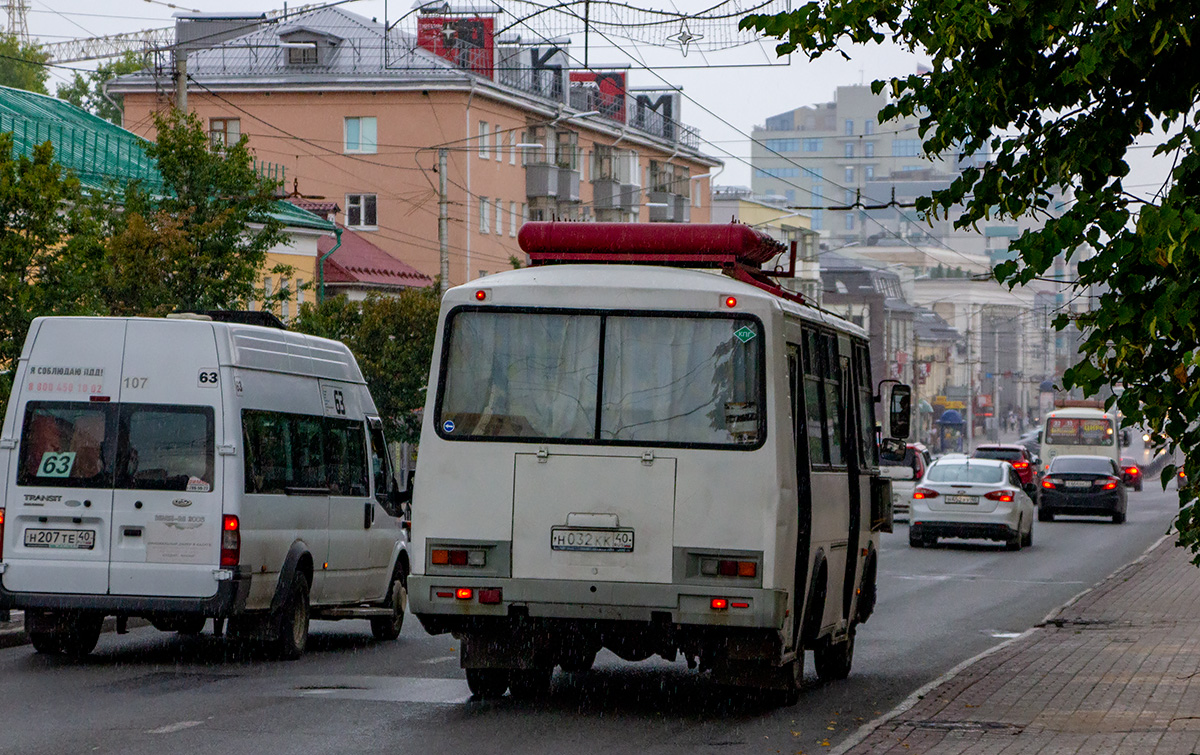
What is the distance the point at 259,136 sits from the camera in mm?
64938

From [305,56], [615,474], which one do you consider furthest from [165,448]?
[305,56]

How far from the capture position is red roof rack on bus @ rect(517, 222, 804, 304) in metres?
11.8

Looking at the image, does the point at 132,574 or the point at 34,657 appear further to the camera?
the point at 34,657

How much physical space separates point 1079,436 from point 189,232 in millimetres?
45210

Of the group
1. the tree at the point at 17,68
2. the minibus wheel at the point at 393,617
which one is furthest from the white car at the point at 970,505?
the tree at the point at 17,68

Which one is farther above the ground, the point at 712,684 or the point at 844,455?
the point at 844,455

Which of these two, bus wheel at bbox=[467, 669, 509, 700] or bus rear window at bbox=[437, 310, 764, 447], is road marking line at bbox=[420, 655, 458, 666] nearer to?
bus wheel at bbox=[467, 669, 509, 700]

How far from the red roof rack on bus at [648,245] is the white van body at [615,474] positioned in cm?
36

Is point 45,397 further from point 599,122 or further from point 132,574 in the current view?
point 599,122

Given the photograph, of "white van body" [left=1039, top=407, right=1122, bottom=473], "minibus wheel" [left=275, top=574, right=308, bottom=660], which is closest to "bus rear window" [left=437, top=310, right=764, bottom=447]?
"minibus wheel" [left=275, top=574, right=308, bottom=660]

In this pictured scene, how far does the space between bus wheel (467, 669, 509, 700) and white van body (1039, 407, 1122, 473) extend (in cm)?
5386

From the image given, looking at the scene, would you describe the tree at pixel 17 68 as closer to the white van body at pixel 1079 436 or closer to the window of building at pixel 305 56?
the window of building at pixel 305 56

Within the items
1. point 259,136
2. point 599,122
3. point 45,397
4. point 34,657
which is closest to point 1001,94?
point 45,397

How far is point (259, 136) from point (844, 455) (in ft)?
178
